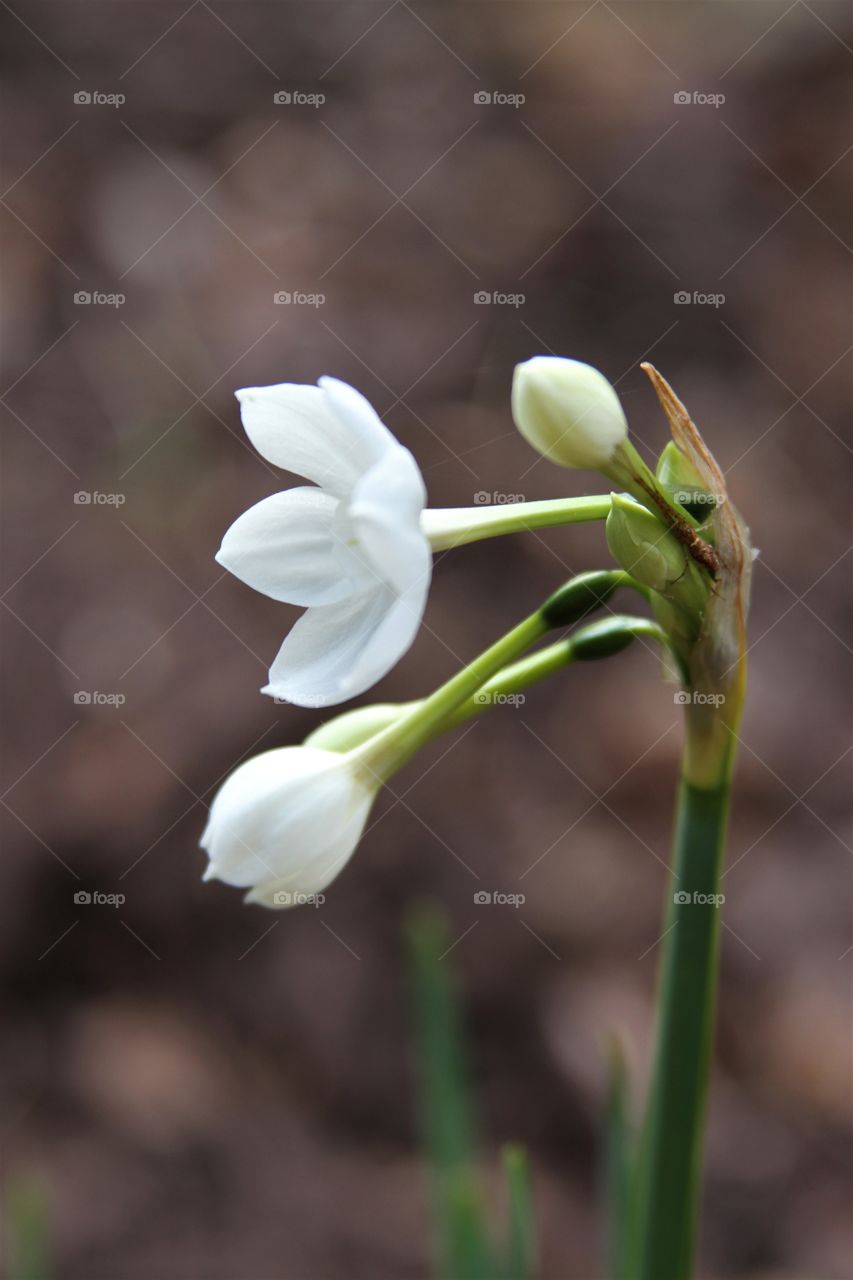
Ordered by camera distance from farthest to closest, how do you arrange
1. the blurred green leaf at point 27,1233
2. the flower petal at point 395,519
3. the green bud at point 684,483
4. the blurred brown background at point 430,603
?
the blurred brown background at point 430,603 → the blurred green leaf at point 27,1233 → the green bud at point 684,483 → the flower petal at point 395,519

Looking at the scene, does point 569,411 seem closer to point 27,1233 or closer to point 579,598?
point 579,598

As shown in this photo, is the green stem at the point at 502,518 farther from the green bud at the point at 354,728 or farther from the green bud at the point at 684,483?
the green bud at the point at 354,728

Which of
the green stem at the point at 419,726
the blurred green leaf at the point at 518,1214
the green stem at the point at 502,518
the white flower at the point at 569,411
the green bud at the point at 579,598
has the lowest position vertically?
the blurred green leaf at the point at 518,1214

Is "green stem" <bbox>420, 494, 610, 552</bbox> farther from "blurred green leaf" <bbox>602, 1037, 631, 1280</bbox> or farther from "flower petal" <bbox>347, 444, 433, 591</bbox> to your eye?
"blurred green leaf" <bbox>602, 1037, 631, 1280</bbox>

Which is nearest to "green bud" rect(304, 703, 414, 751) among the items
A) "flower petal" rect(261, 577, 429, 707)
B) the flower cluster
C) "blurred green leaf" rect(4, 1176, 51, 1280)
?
the flower cluster

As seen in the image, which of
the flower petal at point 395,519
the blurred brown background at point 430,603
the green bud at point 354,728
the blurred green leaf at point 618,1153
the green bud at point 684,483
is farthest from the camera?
the blurred brown background at point 430,603

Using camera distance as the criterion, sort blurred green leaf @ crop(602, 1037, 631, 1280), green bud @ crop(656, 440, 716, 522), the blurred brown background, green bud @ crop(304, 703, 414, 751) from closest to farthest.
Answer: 1. green bud @ crop(656, 440, 716, 522)
2. green bud @ crop(304, 703, 414, 751)
3. blurred green leaf @ crop(602, 1037, 631, 1280)
4. the blurred brown background

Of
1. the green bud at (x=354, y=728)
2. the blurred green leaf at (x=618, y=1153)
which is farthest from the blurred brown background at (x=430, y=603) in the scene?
the green bud at (x=354, y=728)

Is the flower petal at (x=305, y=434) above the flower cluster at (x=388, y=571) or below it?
above
